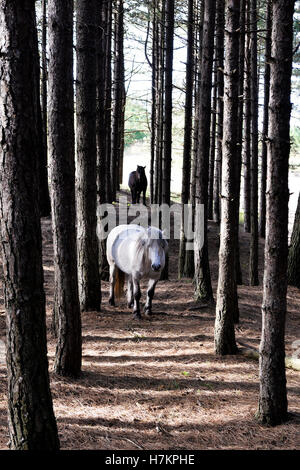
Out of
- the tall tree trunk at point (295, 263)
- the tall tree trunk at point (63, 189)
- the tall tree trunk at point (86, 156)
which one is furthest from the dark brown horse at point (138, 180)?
the tall tree trunk at point (63, 189)

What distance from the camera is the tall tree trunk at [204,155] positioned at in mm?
10406

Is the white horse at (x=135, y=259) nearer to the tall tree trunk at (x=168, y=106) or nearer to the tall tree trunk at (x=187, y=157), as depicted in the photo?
the tall tree trunk at (x=168, y=106)

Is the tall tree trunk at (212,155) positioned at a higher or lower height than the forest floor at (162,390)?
higher

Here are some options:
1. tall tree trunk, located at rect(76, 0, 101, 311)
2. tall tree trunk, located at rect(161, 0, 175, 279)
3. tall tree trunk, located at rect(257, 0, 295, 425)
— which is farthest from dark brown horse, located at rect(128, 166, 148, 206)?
tall tree trunk, located at rect(257, 0, 295, 425)

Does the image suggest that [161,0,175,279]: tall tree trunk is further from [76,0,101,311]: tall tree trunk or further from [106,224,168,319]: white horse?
[76,0,101,311]: tall tree trunk

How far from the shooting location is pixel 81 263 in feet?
30.8

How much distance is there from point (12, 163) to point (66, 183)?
8.92 feet

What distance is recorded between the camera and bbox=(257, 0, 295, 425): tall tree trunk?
5141mm

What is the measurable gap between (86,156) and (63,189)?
2.88m

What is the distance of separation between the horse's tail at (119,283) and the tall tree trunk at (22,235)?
6847mm

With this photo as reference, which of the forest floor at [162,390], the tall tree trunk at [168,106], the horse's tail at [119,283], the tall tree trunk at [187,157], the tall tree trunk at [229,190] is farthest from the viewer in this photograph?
the tall tree trunk at [187,157]

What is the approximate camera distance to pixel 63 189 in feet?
20.6

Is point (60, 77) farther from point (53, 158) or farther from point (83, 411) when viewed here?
point (83, 411)

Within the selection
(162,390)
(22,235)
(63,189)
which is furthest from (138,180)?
(22,235)
